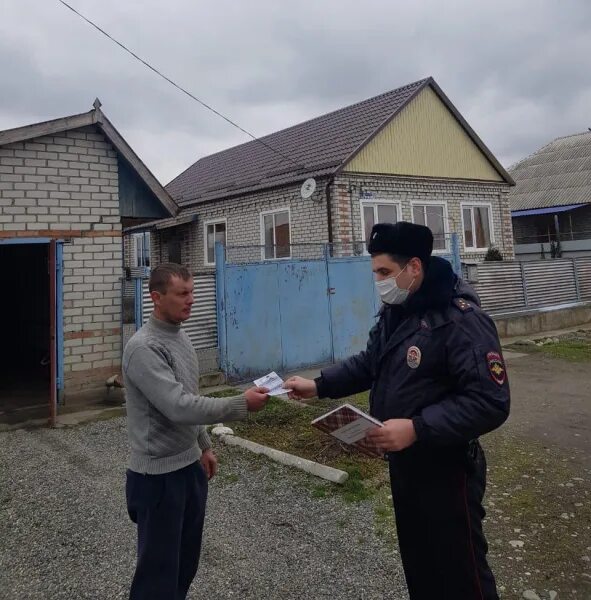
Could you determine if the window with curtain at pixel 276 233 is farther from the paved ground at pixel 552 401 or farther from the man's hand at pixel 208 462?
the man's hand at pixel 208 462

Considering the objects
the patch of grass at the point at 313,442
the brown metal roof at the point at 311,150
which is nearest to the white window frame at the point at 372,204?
the brown metal roof at the point at 311,150

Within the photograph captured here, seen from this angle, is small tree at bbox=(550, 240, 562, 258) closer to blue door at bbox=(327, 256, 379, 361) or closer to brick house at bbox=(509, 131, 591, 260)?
brick house at bbox=(509, 131, 591, 260)

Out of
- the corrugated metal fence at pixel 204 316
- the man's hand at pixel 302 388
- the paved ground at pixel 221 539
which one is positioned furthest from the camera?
the corrugated metal fence at pixel 204 316

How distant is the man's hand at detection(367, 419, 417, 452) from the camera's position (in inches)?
68.3

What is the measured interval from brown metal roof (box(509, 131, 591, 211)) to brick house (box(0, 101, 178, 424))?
24.2 meters

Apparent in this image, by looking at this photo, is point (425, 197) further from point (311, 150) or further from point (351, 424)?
point (351, 424)

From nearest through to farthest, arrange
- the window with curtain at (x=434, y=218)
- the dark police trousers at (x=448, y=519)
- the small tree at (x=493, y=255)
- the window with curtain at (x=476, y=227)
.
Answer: the dark police trousers at (x=448, y=519) → the window with curtain at (x=434, y=218) → the small tree at (x=493, y=255) → the window with curtain at (x=476, y=227)

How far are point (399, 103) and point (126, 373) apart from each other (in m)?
13.3

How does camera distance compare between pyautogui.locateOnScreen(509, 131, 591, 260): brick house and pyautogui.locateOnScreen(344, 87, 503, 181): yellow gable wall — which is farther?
pyautogui.locateOnScreen(509, 131, 591, 260): brick house

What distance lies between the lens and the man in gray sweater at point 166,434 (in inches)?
79.0

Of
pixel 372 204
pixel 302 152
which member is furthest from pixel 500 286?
pixel 302 152

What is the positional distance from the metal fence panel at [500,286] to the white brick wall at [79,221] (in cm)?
858

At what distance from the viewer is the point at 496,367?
5.80ft

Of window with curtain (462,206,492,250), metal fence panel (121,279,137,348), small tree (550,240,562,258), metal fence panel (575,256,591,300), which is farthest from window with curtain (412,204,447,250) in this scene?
small tree (550,240,562,258)
